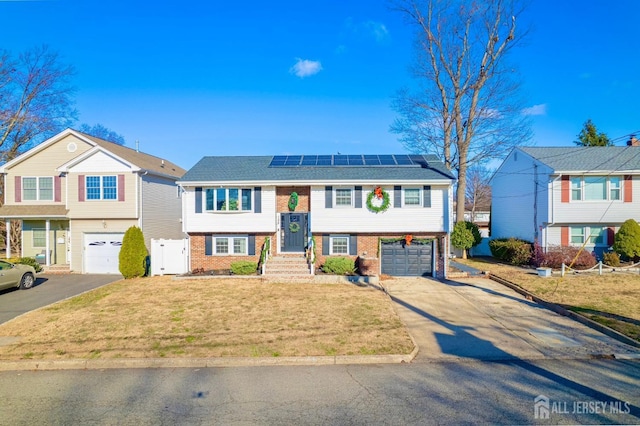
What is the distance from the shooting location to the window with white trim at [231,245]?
59.5 ft

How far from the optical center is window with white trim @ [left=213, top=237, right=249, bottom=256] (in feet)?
59.5

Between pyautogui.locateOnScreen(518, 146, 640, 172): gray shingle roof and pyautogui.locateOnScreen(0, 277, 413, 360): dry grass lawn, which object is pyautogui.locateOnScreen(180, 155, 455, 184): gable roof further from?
pyautogui.locateOnScreen(518, 146, 640, 172): gray shingle roof

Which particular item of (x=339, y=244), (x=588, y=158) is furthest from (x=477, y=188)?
(x=339, y=244)

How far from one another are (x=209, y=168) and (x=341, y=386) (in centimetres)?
1566

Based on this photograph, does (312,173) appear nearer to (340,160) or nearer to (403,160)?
(340,160)

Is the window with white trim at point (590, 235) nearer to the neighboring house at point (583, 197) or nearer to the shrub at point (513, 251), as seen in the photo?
the neighboring house at point (583, 197)

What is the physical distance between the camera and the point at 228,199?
17.9 meters

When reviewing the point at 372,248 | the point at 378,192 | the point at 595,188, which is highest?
the point at 595,188

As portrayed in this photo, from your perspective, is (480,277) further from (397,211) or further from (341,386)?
(341,386)

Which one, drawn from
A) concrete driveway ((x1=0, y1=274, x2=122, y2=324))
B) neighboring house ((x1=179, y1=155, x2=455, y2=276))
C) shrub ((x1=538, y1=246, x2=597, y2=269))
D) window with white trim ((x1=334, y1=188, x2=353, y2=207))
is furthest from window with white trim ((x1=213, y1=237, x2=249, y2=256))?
shrub ((x1=538, y1=246, x2=597, y2=269))

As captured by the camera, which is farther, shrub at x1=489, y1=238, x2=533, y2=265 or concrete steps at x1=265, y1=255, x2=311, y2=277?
shrub at x1=489, y1=238, x2=533, y2=265

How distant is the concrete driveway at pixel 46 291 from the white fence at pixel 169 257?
2.09 m

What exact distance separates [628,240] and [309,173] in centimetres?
1758

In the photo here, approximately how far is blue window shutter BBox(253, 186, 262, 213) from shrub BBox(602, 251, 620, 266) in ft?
61.3
